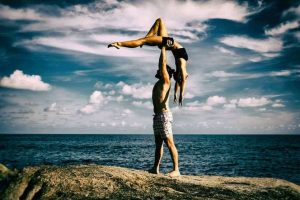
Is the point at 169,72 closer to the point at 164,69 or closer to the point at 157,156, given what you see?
the point at 164,69

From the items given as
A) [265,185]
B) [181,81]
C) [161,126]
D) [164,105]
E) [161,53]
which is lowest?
[265,185]

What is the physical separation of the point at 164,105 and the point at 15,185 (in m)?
3.09

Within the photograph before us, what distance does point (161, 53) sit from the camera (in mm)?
5684

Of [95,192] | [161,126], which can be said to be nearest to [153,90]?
[161,126]

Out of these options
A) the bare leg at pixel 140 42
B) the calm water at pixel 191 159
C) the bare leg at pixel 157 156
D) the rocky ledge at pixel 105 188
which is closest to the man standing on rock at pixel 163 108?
the bare leg at pixel 157 156

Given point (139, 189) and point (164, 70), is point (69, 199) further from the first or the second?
point (164, 70)

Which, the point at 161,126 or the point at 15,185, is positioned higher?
the point at 161,126

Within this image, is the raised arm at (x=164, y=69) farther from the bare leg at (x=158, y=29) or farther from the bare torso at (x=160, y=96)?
the bare leg at (x=158, y=29)

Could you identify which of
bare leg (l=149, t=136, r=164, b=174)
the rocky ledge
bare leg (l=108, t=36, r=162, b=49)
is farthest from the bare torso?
the rocky ledge

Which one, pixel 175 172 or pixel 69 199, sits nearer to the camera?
pixel 69 199

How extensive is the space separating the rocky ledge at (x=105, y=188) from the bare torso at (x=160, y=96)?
1541 millimetres

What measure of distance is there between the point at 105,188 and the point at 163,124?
2.17m

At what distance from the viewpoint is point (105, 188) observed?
157 inches

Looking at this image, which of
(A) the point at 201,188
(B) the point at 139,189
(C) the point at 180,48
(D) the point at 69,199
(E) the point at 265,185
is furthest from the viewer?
(C) the point at 180,48
